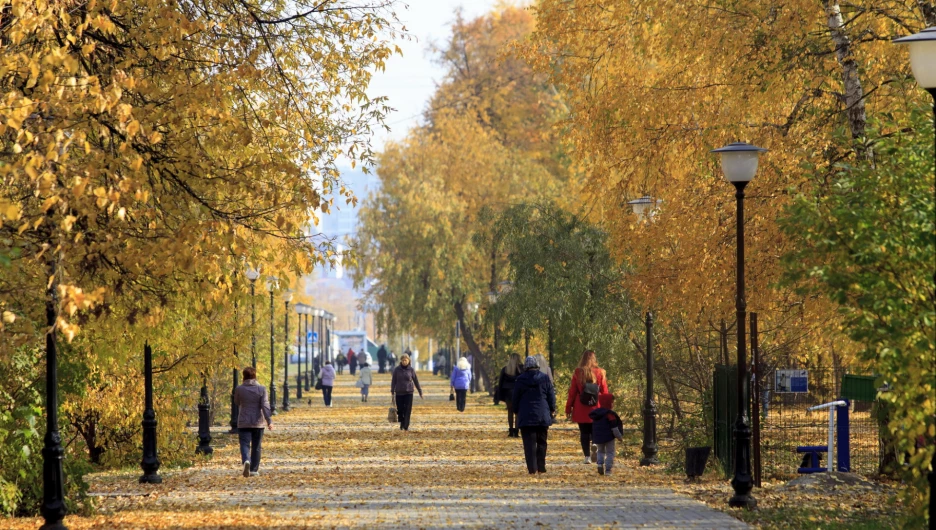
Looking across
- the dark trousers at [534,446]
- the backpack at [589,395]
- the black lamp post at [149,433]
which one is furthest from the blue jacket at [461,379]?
the black lamp post at [149,433]

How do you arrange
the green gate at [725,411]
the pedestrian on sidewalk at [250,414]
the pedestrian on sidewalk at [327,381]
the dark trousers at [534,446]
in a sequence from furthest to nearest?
the pedestrian on sidewalk at [327,381] < the pedestrian on sidewalk at [250,414] < the dark trousers at [534,446] < the green gate at [725,411]

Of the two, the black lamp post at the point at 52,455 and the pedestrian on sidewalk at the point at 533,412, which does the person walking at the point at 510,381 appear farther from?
the black lamp post at the point at 52,455

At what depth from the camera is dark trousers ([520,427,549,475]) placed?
18359mm

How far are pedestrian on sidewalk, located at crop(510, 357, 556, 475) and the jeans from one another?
79 cm

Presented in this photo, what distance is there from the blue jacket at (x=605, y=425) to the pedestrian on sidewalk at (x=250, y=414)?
4.70 metres

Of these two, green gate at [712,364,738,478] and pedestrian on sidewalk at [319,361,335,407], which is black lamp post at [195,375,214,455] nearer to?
green gate at [712,364,738,478]

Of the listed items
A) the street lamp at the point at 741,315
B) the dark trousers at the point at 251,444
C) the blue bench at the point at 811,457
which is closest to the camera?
the street lamp at the point at 741,315

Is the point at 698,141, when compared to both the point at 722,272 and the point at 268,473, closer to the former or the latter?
the point at 722,272

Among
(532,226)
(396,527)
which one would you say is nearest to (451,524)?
(396,527)

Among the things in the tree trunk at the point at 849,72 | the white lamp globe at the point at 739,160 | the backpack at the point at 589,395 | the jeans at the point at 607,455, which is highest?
the tree trunk at the point at 849,72

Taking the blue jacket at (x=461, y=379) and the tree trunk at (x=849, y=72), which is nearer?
the tree trunk at (x=849, y=72)

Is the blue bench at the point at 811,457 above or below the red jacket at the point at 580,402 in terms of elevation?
below

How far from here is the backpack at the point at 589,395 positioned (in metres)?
19.1

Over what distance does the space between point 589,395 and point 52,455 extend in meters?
9.03
